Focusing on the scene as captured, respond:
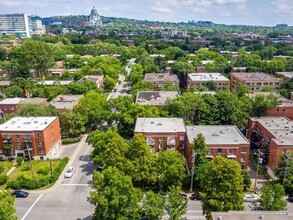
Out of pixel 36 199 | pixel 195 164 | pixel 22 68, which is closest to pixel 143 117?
pixel 195 164

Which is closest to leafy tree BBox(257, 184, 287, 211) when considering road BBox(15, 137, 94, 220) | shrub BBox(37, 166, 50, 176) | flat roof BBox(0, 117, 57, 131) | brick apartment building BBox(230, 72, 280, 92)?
road BBox(15, 137, 94, 220)

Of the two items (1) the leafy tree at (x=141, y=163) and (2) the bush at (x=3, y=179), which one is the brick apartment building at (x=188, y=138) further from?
(2) the bush at (x=3, y=179)

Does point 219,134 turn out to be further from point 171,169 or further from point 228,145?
point 171,169

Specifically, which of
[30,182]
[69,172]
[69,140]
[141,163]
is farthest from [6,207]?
[69,140]

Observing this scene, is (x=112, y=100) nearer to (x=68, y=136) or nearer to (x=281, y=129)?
(x=68, y=136)

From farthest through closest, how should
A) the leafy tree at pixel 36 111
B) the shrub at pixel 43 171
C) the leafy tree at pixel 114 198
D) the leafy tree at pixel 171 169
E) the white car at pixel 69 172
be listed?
the leafy tree at pixel 36 111
the shrub at pixel 43 171
the white car at pixel 69 172
the leafy tree at pixel 171 169
the leafy tree at pixel 114 198

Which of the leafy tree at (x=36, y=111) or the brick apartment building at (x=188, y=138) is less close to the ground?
the leafy tree at (x=36, y=111)

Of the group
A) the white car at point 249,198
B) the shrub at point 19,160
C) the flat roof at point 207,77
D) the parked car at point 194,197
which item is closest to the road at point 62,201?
the shrub at point 19,160
